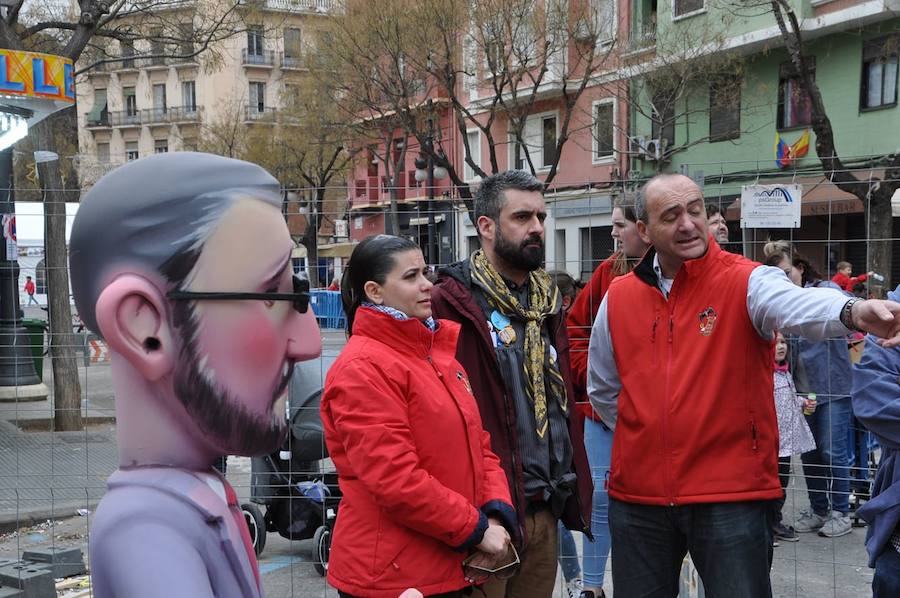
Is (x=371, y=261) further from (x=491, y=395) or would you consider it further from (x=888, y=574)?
(x=888, y=574)

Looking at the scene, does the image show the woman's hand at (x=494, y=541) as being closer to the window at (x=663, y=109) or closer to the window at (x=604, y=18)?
the window at (x=663, y=109)

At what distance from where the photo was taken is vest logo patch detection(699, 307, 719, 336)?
2967mm

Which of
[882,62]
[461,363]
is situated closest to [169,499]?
[461,363]

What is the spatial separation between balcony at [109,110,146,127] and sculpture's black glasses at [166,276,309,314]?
5968 centimetres

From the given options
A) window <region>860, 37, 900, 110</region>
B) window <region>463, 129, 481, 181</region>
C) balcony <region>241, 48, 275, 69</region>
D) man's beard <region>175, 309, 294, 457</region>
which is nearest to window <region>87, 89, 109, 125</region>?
balcony <region>241, 48, 275, 69</region>

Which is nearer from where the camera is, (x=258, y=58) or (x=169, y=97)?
(x=258, y=58)

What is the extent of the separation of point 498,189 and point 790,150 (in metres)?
18.3

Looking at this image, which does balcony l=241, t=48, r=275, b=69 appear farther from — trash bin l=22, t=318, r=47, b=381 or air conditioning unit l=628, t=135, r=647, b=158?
trash bin l=22, t=318, r=47, b=381

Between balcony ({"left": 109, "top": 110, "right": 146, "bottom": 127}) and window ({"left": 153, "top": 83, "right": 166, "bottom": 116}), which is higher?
window ({"left": 153, "top": 83, "right": 166, "bottom": 116})

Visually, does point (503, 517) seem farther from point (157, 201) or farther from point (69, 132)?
point (69, 132)

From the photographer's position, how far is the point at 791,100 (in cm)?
2012

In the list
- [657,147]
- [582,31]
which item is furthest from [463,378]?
[582,31]

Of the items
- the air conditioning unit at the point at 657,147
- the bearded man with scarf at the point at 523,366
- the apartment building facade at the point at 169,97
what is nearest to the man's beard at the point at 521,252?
the bearded man with scarf at the point at 523,366

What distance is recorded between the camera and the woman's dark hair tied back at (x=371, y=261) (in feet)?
9.81
